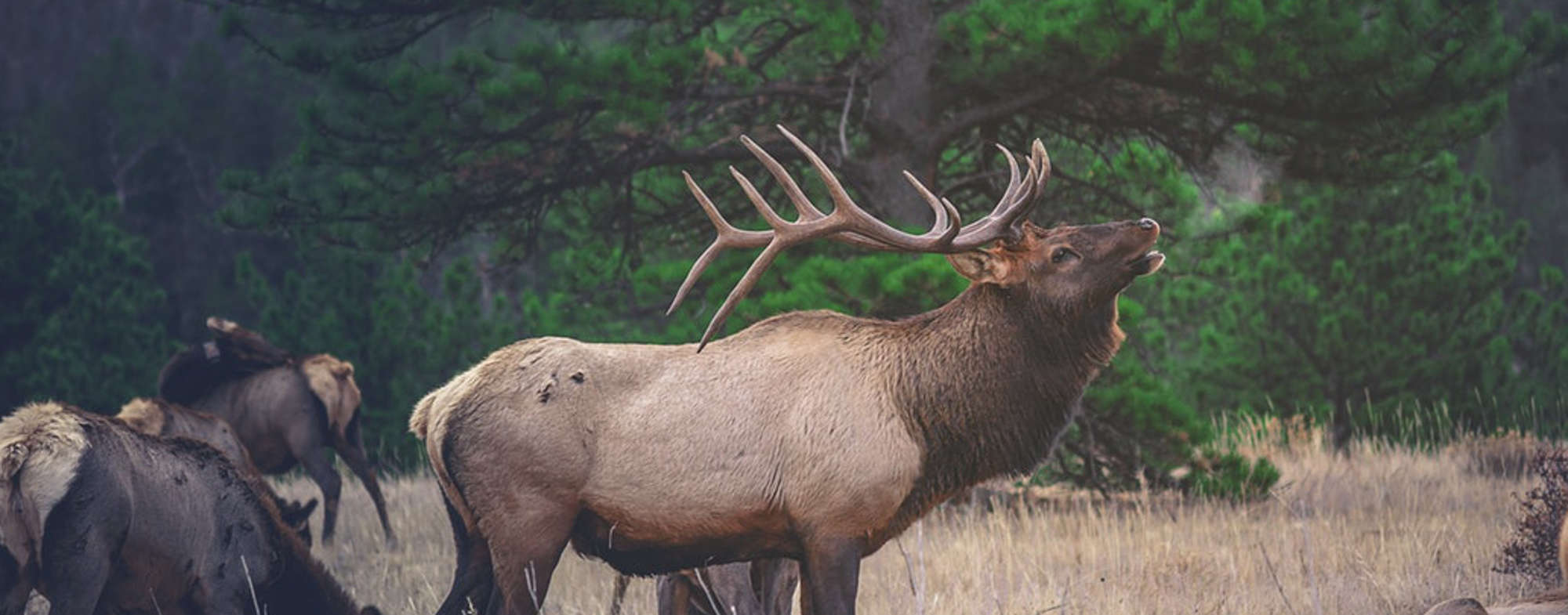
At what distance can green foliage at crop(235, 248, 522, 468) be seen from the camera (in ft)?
51.8

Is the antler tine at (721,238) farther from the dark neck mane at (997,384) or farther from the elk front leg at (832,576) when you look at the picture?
the elk front leg at (832,576)

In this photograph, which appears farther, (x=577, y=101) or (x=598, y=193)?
(x=598, y=193)

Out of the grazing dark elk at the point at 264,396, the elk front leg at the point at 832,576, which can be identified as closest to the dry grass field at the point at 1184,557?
the elk front leg at the point at 832,576

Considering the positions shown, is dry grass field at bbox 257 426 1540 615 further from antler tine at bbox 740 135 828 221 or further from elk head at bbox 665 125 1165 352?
antler tine at bbox 740 135 828 221

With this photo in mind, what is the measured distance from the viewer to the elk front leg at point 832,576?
529 cm

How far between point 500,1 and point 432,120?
0.87 meters

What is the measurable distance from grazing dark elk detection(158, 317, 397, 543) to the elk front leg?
651 cm

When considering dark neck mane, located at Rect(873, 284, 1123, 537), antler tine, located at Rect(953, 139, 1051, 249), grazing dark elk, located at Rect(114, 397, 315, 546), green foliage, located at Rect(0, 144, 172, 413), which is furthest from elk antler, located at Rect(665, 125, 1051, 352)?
green foliage, located at Rect(0, 144, 172, 413)

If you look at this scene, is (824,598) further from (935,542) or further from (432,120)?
(432,120)

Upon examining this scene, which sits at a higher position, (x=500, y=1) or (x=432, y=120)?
(x=500, y=1)

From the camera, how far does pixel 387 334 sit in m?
15.9

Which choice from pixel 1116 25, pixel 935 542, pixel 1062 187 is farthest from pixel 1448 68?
pixel 935 542

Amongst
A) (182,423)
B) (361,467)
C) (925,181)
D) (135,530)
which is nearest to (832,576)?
(135,530)

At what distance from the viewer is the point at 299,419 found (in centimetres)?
Answer: 1137
